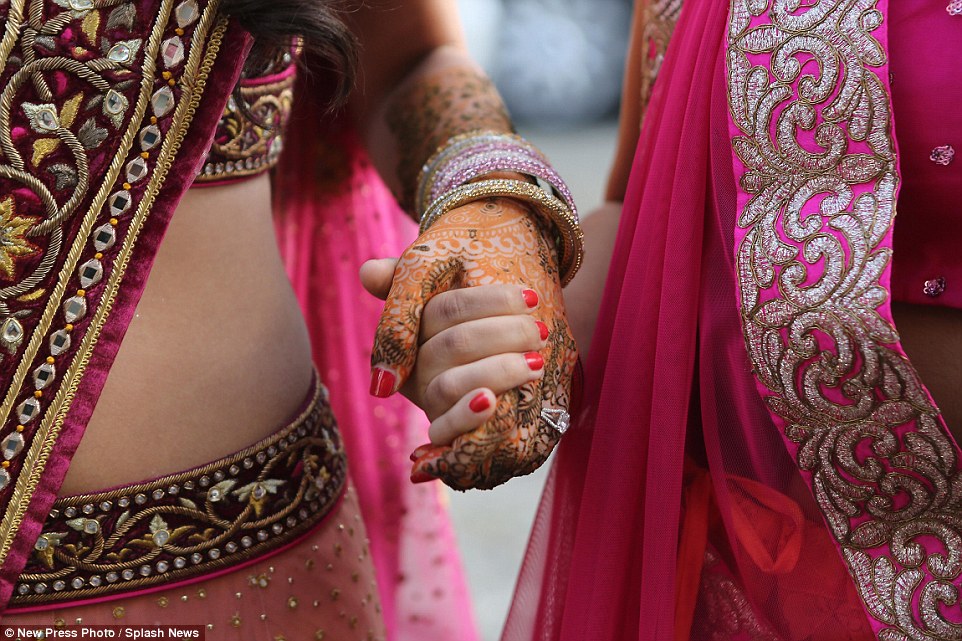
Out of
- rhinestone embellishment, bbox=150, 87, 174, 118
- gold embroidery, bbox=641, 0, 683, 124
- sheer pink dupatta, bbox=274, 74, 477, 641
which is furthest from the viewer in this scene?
sheer pink dupatta, bbox=274, 74, 477, 641

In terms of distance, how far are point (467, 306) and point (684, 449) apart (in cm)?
23

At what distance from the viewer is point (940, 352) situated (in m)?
0.61

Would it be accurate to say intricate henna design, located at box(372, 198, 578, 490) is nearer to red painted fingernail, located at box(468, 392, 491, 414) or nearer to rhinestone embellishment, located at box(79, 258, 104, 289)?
red painted fingernail, located at box(468, 392, 491, 414)

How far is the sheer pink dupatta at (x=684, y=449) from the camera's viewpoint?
25.5 inches

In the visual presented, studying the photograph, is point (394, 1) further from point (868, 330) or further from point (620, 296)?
point (868, 330)

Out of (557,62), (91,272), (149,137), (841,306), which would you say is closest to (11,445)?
(91,272)

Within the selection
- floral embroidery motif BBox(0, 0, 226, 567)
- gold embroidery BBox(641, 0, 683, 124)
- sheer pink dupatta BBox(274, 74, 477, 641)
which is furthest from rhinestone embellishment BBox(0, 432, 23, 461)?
gold embroidery BBox(641, 0, 683, 124)

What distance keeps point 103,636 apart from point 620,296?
0.46m

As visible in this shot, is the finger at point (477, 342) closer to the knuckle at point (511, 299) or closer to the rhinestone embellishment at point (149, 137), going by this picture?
the knuckle at point (511, 299)

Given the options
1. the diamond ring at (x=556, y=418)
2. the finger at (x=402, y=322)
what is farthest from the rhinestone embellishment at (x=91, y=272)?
the diamond ring at (x=556, y=418)

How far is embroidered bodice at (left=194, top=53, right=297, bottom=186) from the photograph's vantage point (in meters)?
0.70

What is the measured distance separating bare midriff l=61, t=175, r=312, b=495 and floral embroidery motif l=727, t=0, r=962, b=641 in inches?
15.1

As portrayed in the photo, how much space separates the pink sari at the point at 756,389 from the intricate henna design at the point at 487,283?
0.09 m

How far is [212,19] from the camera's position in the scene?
0.63 metres
